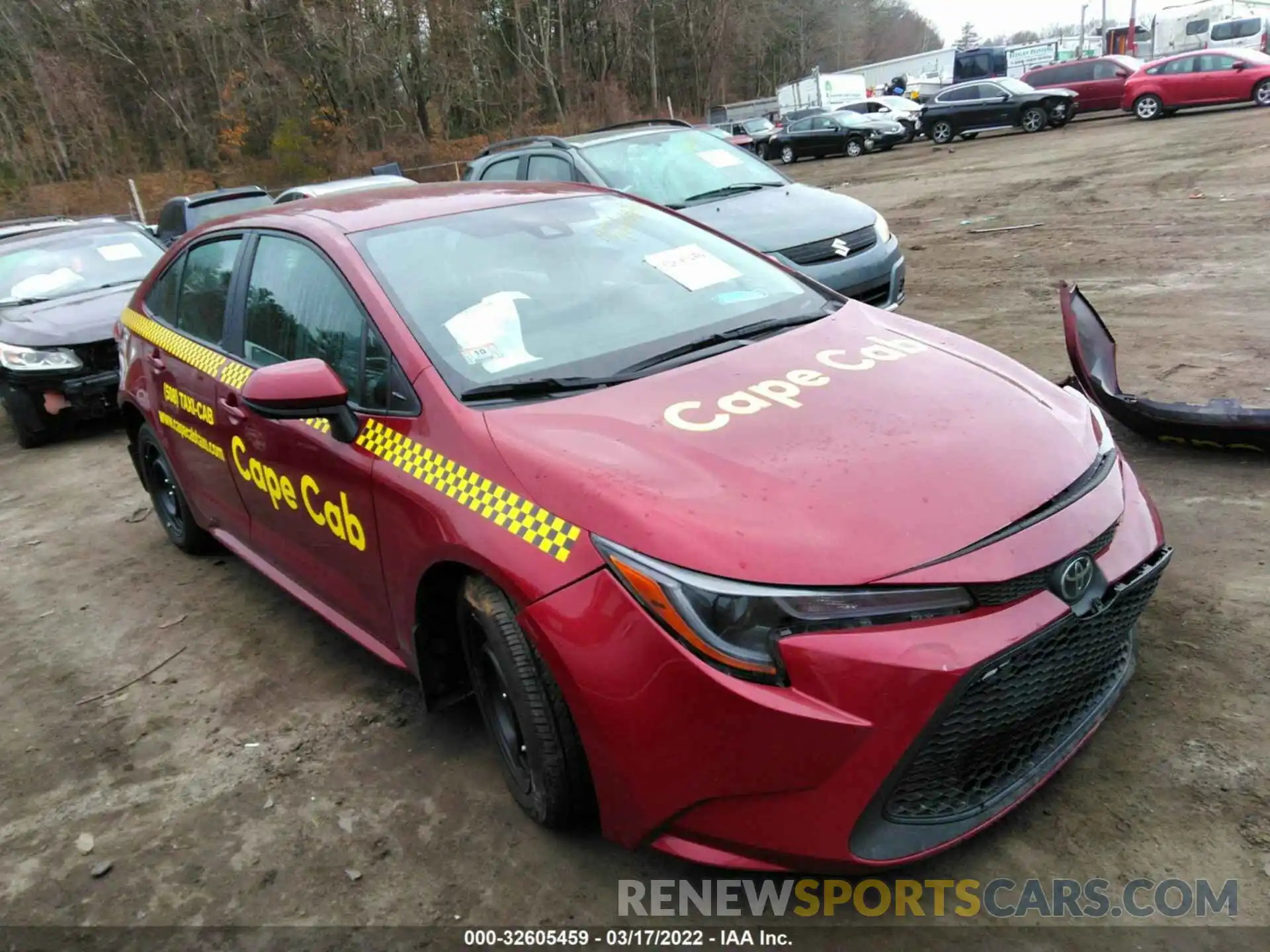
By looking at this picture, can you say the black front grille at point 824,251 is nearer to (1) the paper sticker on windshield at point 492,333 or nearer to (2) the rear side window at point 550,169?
(2) the rear side window at point 550,169

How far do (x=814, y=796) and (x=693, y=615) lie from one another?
1.46 ft

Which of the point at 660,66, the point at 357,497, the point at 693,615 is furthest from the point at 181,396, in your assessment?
the point at 660,66

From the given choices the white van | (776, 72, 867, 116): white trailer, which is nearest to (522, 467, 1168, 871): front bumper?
(776, 72, 867, 116): white trailer

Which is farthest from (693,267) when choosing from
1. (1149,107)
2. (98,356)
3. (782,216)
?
(1149,107)

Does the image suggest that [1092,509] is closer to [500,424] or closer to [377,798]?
[500,424]

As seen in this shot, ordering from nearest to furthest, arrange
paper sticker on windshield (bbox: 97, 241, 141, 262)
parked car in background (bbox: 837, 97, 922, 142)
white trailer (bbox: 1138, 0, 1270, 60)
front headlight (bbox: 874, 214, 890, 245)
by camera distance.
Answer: front headlight (bbox: 874, 214, 890, 245)
paper sticker on windshield (bbox: 97, 241, 141, 262)
parked car in background (bbox: 837, 97, 922, 142)
white trailer (bbox: 1138, 0, 1270, 60)

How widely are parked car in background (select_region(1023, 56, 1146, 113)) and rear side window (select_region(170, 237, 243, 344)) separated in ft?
84.1

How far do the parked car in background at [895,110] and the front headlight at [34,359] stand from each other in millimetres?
25638

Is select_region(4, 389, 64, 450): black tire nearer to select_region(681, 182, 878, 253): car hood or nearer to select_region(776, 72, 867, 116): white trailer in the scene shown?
select_region(681, 182, 878, 253): car hood

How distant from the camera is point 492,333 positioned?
283 centimetres

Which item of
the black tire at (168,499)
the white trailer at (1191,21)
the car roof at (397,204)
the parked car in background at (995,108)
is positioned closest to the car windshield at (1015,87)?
the parked car in background at (995,108)

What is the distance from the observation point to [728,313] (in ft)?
10.2

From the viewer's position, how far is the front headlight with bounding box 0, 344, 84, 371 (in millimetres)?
7160

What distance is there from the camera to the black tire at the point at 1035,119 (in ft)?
78.2
